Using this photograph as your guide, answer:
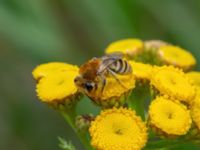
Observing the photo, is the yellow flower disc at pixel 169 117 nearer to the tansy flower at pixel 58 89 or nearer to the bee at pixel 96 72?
the bee at pixel 96 72

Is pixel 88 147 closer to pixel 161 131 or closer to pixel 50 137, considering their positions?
pixel 161 131

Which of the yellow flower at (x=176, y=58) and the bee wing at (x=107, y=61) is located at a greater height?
the yellow flower at (x=176, y=58)

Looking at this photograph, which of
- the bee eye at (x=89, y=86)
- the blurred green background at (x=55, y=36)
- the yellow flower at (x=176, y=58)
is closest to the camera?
the bee eye at (x=89, y=86)

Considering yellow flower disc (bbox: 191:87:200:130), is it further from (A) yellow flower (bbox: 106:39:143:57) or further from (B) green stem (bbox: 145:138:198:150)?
(A) yellow flower (bbox: 106:39:143:57)

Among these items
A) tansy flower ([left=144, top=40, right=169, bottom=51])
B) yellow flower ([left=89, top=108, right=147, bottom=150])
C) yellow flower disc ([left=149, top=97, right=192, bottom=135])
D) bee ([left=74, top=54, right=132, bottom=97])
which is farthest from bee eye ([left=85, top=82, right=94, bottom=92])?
tansy flower ([left=144, top=40, right=169, bottom=51])

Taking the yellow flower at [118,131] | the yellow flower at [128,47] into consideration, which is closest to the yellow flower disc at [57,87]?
the yellow flower at [118,131]
